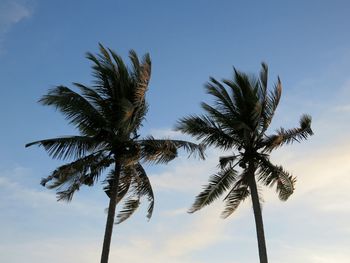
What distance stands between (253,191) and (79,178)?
742 cm

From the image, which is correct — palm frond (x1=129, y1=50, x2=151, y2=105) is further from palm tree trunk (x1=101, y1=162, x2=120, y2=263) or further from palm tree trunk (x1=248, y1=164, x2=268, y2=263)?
palm tree trunk (x1=248, y1=164, x2=268, y2=263)

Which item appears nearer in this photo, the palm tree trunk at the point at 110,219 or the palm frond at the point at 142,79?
the palm tree trunk at the point at 110,219

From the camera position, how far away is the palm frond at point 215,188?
23391 millimetres

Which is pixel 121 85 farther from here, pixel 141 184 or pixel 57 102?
pixel 141 184

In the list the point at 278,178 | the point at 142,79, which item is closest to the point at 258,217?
the point at 278,178

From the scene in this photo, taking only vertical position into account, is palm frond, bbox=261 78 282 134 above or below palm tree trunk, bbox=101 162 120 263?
above

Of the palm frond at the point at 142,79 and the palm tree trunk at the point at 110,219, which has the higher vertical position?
the palm frond at the point at 142,79

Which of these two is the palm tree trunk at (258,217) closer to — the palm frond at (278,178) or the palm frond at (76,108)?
the palm frond at (278,178)

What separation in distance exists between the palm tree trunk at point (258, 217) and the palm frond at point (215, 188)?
1.50 metres

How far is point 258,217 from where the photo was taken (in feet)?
69.1

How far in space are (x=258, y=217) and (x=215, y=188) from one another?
9.99 ft

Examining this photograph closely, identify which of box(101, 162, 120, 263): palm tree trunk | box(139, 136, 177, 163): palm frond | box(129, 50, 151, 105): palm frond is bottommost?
box(101, 162, 120, 263): palm tree trunk

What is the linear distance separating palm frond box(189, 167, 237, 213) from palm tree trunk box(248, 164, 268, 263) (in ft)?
4.93

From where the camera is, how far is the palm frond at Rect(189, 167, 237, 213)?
921 inches
